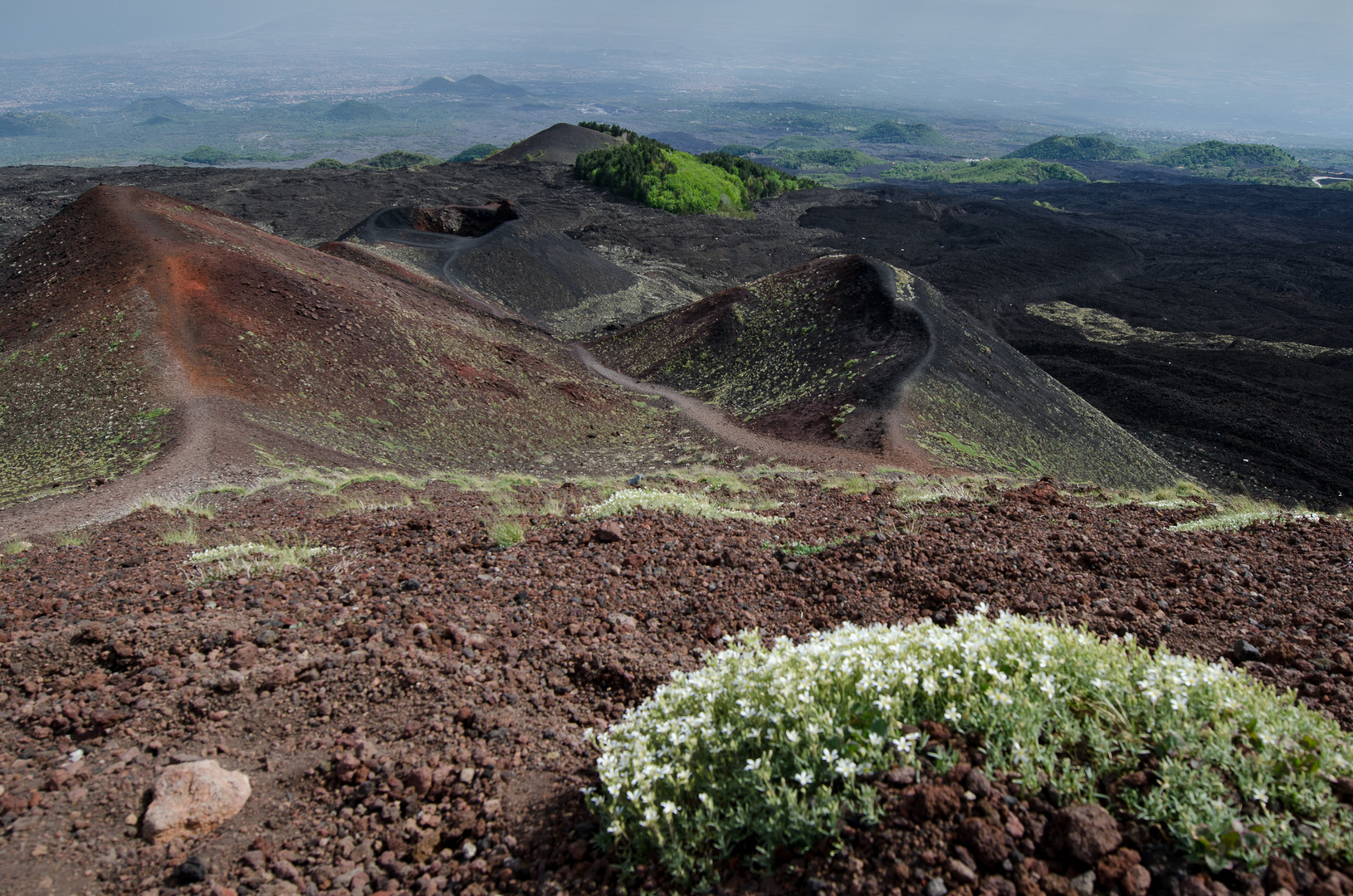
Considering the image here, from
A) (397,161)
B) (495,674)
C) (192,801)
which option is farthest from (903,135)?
(192,801)

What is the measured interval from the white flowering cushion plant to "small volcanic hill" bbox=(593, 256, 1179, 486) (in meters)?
12.3

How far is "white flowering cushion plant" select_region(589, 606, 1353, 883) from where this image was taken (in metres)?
1.98

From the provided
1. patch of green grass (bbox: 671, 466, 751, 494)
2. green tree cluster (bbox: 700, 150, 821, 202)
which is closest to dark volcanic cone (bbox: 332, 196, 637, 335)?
patch of green grass (bbox: 671, 466, 751, 494)

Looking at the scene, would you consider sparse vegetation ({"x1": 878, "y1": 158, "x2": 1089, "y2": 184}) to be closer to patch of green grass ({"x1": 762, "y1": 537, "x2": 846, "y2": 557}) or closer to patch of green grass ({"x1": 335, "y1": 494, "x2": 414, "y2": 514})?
patch of green grass ({"x1": 335, "y1": 494, "x2": 414, "y2": 514})

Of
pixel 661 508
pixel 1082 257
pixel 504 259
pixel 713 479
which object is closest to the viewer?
pixel 661 508

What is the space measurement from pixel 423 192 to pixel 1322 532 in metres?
60.1

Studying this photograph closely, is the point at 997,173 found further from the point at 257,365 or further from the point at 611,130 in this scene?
the point at 257,365

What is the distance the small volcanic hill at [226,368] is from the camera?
1170cm

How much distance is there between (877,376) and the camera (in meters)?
17.8

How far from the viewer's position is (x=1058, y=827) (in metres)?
2.03

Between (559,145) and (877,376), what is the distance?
63.1 m

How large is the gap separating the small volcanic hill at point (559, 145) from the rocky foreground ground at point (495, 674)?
6914cm

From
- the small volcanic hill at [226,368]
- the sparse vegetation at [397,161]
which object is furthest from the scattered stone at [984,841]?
the sparse vegetation at [397,161]

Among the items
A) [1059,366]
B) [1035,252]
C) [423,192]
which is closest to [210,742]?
[1059,366]
